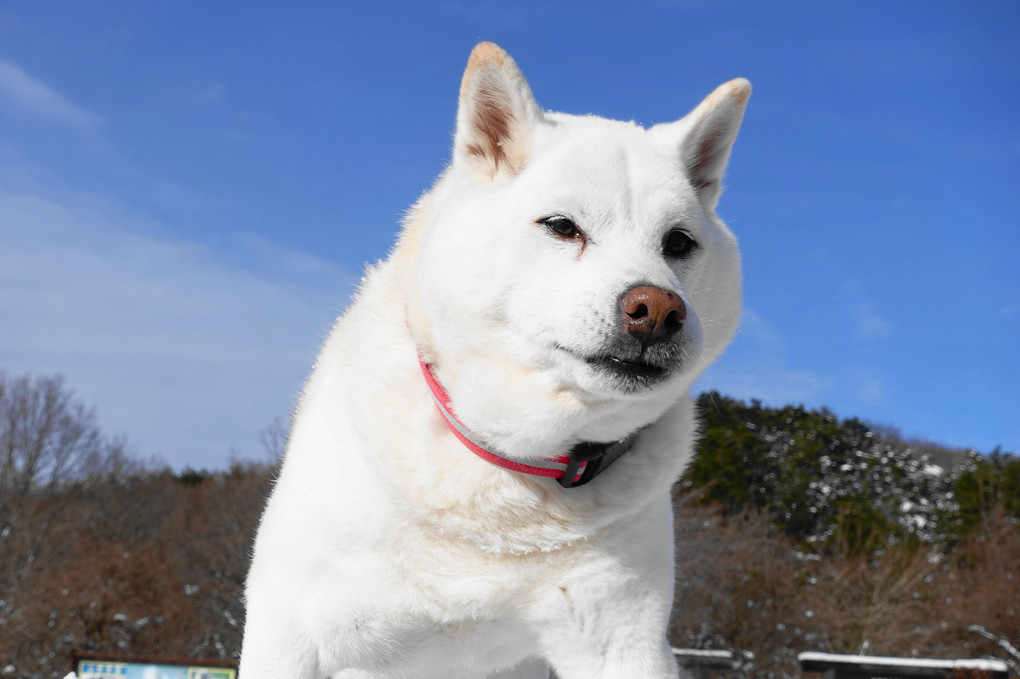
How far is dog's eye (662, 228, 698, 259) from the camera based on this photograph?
2.72m

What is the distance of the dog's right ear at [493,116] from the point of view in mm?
2793

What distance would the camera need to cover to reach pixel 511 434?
2.67 meters

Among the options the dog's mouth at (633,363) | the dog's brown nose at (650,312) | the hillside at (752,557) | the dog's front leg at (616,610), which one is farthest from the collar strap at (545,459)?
the hillside at (752,557)

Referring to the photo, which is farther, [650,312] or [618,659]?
[618,659]

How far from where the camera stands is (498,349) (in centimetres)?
259

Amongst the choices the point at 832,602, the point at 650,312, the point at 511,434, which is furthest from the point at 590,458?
the point at 832,602

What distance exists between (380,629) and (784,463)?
31658 mm

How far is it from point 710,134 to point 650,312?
1.09 metres

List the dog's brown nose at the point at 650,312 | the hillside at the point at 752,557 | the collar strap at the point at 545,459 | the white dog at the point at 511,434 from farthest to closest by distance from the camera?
the hillside at the point at 752,557 → the collar strap at the point at 545,459 → the white dog at the point at 511,434 → the dog's brown nose at the point at 650,312

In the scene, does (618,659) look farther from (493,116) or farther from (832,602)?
(832,602)

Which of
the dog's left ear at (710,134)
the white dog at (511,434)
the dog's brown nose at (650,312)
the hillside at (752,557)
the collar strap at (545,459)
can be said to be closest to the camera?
the dog's brown nose at (650,312)

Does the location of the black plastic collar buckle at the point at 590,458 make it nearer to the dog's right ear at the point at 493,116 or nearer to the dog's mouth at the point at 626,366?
the dog's mouth at the point at 626,366

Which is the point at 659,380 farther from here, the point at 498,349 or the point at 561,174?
the point at 561,174

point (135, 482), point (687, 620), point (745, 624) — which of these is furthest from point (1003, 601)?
point (135, 482)
